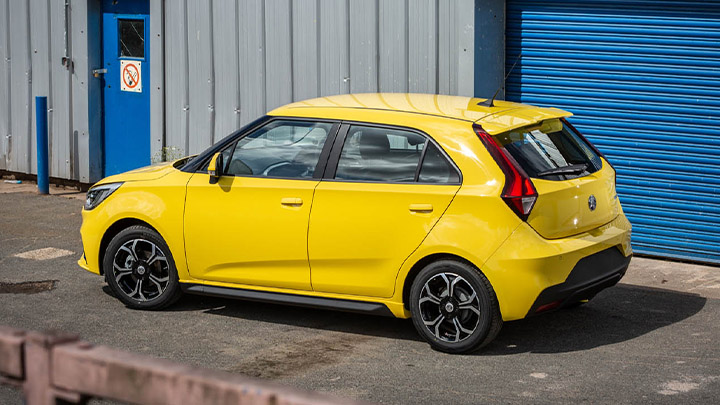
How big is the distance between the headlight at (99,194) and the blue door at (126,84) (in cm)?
538

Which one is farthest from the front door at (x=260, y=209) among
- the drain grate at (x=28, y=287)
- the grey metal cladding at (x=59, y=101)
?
the grey metal cladding at (x=59, y=101)

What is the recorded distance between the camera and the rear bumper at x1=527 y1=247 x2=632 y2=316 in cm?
678

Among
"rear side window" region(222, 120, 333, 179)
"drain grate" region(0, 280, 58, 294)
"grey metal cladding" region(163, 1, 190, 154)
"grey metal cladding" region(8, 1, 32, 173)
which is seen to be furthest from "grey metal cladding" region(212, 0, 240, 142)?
"rear side window" region(222, 120, 333, 179)

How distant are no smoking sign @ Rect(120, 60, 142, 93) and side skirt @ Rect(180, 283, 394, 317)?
6228mm

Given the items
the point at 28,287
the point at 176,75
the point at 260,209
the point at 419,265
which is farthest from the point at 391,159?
the point at 176,75

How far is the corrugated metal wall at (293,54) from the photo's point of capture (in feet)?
36.2

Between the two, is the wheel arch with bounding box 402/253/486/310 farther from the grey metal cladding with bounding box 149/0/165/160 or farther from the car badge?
the grey metal cladding with bounding box 149/0/165/160

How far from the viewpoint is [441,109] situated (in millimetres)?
7469

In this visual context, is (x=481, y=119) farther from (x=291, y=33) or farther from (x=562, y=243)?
(x=291, y=33)

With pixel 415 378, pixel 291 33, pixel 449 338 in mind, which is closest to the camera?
pixel 415 378

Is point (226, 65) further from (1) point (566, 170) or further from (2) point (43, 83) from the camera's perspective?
(1) point (566, 170)

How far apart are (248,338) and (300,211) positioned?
933mm

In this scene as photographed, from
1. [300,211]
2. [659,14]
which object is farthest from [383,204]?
[659,14]

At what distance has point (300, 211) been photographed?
24.2 feet
